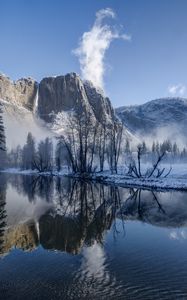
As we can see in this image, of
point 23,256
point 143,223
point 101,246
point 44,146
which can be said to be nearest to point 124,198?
point 143,223

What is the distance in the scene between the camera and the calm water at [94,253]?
13.1 meters

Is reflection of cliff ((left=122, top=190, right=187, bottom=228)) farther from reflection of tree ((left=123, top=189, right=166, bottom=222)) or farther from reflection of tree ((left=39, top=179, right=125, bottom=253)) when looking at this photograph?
reflection of tree ((left=39, top=179, right=125, bottom=253))

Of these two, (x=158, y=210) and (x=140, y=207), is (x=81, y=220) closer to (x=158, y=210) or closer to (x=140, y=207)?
(x=158, y=210)

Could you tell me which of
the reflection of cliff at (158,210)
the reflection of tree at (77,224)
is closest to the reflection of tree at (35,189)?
the reflection of tree at (77,224)

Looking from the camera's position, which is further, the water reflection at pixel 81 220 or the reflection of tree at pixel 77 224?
the reflection of tree at pixel 77 224

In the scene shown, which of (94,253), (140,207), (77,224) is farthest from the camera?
(140,207)

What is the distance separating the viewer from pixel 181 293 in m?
12.6

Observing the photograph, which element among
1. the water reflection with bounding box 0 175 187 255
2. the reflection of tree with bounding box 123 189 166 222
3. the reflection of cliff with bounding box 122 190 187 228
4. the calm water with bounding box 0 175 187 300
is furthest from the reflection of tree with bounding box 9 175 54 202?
the calm water with bounding box 0 175 187 300

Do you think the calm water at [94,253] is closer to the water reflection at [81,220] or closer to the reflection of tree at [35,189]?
the water reflection at [81,220]

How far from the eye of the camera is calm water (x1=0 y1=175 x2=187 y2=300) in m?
13.1

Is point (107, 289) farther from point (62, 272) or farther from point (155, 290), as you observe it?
point (62, 272)

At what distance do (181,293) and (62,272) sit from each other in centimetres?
477

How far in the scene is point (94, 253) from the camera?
1800 centimetres

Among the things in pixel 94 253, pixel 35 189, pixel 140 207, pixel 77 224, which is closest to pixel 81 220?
pixel 77 224
